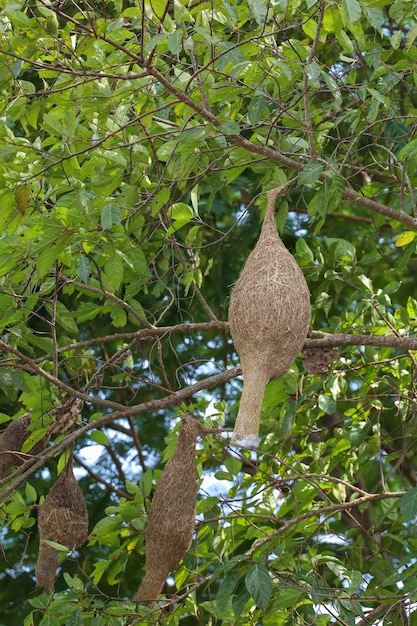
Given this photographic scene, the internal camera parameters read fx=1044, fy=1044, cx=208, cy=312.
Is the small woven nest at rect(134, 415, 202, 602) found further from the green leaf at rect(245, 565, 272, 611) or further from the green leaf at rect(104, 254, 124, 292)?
the green leaf at rect(104, 254, 124, 292)

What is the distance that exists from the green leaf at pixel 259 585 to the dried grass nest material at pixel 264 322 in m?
0.73

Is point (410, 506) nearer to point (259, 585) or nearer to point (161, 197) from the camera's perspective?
point (259, 585)

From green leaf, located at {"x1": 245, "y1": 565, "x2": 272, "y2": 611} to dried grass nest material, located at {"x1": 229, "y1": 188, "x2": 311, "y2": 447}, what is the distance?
73cm

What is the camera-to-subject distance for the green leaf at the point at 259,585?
3238 millimetres

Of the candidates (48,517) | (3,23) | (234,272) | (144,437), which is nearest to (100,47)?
(3,23)

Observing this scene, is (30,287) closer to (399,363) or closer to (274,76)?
(274,76)

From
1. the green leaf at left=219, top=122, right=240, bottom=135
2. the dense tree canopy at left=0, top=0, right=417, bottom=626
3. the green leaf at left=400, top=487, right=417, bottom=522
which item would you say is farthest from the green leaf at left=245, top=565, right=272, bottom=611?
the green leaf at left=219, top=122, right=240, bottom=135

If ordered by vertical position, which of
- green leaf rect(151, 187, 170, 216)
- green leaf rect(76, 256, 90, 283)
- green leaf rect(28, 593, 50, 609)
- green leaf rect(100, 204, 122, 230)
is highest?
green leaf rect(100, 204, 122, 230)

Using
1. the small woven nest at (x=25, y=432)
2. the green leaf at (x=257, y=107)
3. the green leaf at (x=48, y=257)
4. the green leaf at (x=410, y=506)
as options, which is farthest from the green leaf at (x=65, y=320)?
the green leaf at (x=410, y=506)

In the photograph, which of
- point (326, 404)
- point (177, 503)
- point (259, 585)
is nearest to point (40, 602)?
point (177, 503)

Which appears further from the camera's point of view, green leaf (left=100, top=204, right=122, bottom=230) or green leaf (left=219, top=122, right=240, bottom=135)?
green leaf (left=100, top=204, right=122, bottom=230)

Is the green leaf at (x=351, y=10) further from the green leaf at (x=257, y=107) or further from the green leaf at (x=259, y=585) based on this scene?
the green leaf at (x=259, y=585)

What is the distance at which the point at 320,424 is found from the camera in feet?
18.7

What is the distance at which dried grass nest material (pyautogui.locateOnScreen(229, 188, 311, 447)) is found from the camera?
111 inches
